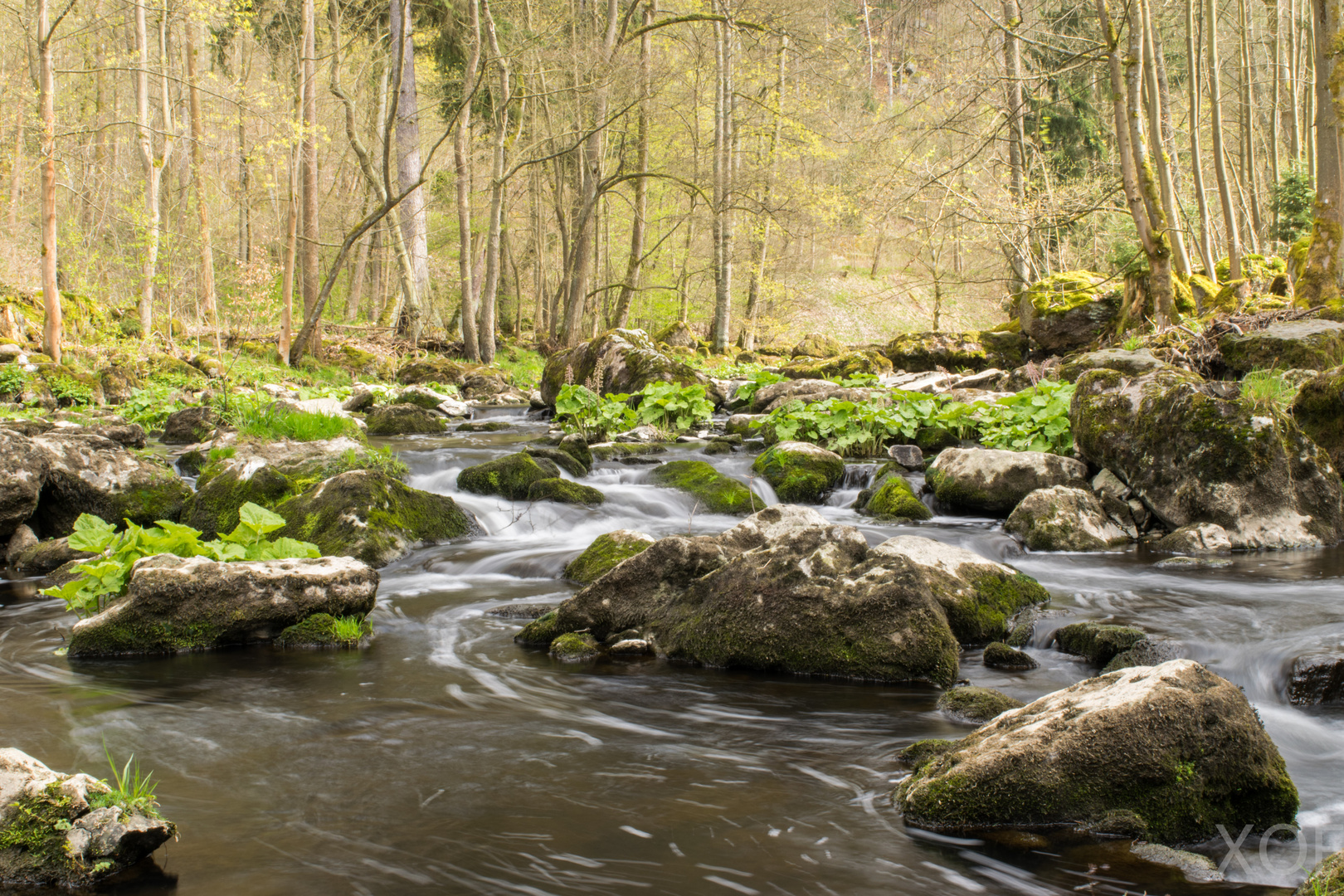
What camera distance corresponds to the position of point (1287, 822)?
9.25 feet

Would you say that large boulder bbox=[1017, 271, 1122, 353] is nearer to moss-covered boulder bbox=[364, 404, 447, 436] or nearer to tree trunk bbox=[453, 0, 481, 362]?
moss-covered boulder bbox=[364, 404, 447, 436]

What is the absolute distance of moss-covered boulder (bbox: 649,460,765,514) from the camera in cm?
863

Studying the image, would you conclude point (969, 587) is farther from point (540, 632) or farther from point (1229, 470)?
point (1229, 470)

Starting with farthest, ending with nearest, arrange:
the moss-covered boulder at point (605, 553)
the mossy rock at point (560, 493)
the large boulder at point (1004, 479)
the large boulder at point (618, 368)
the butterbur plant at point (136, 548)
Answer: the large boulder at point (618, 368) → the mossy rock at point (560, 493) → the large boulder at point (1004, 479) → the moss-covered boulder at point (605, 553) → the butterbur plant at point (136, 548)

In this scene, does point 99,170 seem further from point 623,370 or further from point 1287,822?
point 1287,822

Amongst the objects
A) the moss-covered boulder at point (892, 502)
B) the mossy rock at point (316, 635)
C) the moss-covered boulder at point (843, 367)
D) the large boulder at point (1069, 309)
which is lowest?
the mossy rock at point (316, 635)

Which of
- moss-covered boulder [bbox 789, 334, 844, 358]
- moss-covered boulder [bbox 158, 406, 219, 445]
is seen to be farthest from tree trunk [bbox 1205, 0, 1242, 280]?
moss-covered boulder [bbox 158, 406, 219, 445]

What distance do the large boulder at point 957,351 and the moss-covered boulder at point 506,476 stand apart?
41.2 feet

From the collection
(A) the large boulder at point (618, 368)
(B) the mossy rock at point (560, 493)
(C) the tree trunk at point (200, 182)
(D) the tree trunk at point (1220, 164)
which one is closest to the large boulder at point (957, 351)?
(D) the tree trunk at point (1220, 164)

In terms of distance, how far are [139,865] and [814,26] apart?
20114mm

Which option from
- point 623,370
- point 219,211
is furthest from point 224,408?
point 219,211

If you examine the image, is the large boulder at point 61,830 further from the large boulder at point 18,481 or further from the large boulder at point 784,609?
the large boulder at point 18,481

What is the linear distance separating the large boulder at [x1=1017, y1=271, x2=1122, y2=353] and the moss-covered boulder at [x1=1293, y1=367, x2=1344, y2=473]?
830 centimetres

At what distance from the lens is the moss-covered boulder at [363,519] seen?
660 cm
